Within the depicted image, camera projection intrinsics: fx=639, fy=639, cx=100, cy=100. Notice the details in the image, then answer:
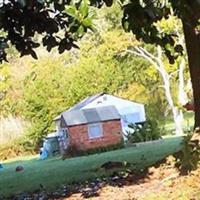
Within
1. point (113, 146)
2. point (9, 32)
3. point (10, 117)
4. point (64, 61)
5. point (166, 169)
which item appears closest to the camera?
point (9, 32)

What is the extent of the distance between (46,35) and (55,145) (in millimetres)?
27562

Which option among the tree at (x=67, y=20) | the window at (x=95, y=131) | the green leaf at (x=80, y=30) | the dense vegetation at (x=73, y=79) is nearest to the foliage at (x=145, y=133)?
the window at (x=95, y=131)

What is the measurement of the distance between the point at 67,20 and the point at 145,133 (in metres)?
24.7

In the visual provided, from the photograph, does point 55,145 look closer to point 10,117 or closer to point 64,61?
point 10,117

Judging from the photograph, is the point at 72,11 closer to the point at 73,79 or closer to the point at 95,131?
the point at 95,131

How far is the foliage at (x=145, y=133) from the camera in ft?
99.8

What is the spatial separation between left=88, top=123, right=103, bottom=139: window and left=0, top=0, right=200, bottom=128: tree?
26897 millimetres

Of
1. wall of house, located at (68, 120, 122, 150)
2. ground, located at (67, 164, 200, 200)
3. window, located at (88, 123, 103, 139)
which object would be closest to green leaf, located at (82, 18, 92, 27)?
ground, located at (67, 164, 200, 200)

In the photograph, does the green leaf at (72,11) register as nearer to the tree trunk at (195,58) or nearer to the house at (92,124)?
the tree trunk at (195,58)

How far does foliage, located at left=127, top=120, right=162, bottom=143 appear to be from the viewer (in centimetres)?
3042

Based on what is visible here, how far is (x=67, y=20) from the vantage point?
638cm

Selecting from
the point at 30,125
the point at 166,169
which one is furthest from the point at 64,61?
the point at 166,169

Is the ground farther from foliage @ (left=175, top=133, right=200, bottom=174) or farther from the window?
the window

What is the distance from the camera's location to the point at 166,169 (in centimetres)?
845
